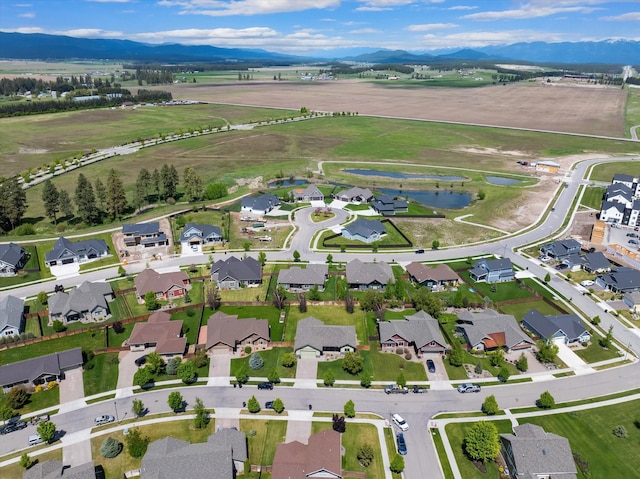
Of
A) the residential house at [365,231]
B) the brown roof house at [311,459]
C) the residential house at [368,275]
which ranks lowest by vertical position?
the brown roof house at [311,459]

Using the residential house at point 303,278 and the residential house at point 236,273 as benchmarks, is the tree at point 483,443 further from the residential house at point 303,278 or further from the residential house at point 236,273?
the residential house at point 236,273

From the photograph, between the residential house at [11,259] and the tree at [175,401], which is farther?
the residential house at [11,259]

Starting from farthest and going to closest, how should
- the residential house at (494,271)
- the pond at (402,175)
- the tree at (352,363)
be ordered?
the pond at (402,175) < the residential house at (494,271) < the tree at (352,363)

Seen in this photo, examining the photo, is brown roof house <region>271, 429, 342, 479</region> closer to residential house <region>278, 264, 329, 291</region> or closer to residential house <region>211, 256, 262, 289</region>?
residential house <region>278, 264, 329, 291</region>

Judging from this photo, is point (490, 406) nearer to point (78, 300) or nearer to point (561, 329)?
point (561, 329)

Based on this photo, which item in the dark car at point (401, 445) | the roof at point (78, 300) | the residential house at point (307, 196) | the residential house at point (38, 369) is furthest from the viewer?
the residential house at point (307, 196)

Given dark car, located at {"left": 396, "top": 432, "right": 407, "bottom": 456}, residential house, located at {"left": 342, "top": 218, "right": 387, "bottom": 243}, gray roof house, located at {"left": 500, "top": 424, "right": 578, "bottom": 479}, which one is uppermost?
residential house, located at {"left": 342, "top": 218, "right": 387, "bottom": 243}

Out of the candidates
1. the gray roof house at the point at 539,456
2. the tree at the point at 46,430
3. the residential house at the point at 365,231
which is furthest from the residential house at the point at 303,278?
the gray roof house at the point at 539,456

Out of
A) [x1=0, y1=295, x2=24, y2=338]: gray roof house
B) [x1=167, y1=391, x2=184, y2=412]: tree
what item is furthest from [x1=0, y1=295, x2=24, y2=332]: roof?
[x1=167, y1=391, x2=184, y2=412]: tree

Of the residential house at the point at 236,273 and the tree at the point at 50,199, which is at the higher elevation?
the tree at the point at 50,199
